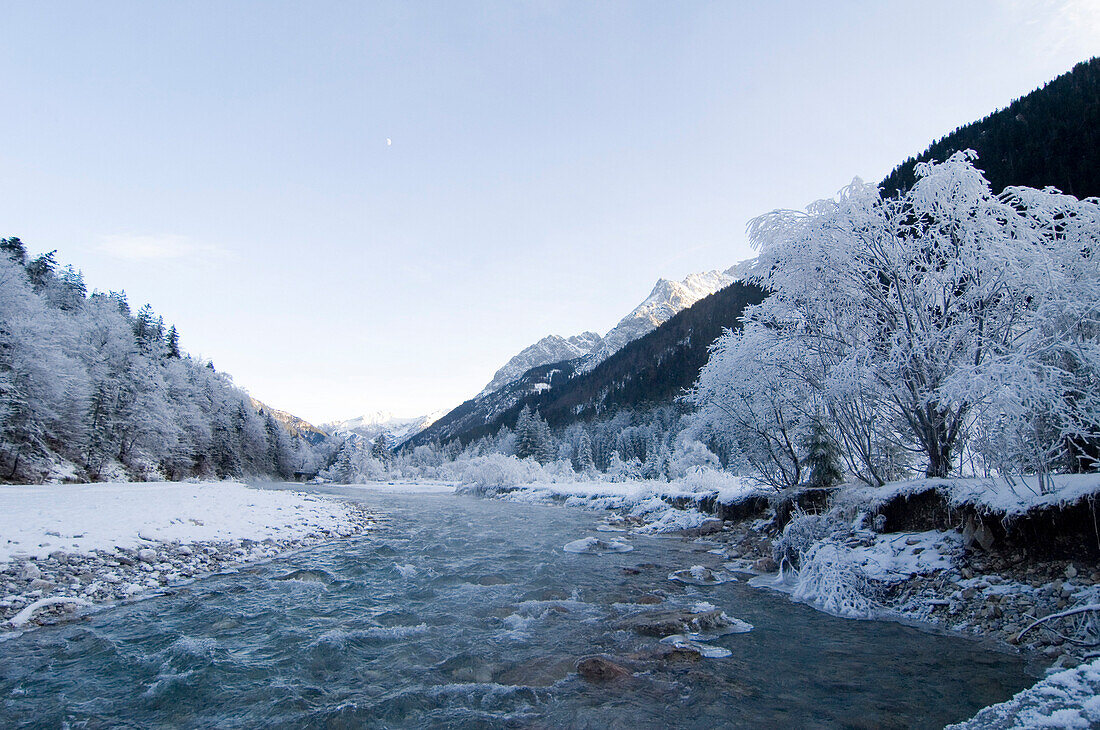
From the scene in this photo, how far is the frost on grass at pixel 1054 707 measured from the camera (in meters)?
4.16

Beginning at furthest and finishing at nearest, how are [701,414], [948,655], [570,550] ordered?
1. [701,414]
2. [570,550]
3. [948,655]

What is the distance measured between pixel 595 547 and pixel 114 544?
13766mm

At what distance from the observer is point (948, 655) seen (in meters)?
6.89

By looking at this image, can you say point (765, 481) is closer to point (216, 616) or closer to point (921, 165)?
point (921, 165)

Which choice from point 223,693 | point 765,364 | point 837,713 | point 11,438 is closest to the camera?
point 837,713

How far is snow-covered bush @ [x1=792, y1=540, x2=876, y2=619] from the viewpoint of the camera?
9.29 meters

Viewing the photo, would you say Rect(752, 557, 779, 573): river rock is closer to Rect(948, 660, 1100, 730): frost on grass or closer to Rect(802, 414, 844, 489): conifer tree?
Rect(802, 414, 844, 489): conifer tree

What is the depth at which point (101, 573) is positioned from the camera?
10789mm

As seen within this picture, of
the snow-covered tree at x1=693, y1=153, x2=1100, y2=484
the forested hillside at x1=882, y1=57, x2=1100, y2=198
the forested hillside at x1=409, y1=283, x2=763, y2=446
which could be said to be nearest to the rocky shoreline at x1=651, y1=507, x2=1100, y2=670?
the snow-covered tree at x1=693, y1=153, x2=1100, y2=484

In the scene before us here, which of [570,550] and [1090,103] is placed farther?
[1090,103]

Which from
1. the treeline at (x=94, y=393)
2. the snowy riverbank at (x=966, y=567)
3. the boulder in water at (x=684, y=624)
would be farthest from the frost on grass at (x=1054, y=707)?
the treeline at (x=94, y=393)

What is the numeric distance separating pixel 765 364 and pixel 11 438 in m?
45.3

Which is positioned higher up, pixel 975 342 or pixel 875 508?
pixel 975 342

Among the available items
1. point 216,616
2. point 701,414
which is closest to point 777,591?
point 701,414
